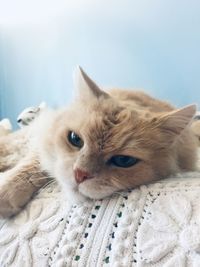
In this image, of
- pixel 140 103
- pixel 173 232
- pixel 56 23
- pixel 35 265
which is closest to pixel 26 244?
pixel 35 265

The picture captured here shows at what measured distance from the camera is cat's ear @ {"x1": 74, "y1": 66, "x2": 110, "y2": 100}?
1.00 metres

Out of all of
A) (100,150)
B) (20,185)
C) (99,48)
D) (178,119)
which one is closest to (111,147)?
(100,150)

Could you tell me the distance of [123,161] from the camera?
0.88 metres

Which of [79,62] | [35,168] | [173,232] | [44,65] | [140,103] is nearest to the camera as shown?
[173,232]

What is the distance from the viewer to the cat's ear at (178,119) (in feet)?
2.86

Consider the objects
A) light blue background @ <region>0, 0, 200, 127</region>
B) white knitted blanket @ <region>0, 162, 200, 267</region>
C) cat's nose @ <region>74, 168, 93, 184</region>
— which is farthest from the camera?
light blue background @ <region>0, 0, 200, 127</region>

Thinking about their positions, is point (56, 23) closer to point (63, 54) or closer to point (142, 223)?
point (63, 54)

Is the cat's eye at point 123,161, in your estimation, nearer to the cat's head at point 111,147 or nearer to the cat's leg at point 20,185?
the cat's head at point 111,147

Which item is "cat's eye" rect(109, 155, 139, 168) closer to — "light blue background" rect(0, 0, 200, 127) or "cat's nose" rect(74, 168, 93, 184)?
"cat's nose" rect(74, 168, 93, 184)

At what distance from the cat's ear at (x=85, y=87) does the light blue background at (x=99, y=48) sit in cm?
76

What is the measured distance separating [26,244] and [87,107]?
37cm

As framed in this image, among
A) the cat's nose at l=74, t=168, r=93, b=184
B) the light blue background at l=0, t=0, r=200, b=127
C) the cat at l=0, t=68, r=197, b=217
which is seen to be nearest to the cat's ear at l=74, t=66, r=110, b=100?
the cat at l=0, t=68, r=197, b=217

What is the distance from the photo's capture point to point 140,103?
1.19 metres

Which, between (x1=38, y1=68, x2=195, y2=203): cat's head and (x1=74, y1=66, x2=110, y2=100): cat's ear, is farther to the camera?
(x1=74, y1=66, x2=110, y2=100): cat's ear
